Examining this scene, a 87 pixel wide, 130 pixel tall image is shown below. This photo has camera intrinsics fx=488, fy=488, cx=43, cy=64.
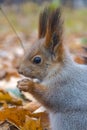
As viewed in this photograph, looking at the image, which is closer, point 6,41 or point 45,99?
point 45,99

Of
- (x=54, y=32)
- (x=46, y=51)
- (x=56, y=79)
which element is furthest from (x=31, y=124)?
(x=54, y=32)

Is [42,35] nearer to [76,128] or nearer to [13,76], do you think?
[76,128]

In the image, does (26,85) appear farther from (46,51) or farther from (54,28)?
(54,28)

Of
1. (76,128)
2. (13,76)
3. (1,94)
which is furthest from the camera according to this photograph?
(13,76)

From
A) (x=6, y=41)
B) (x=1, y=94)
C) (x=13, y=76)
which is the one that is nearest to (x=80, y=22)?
(x=6, y=41)

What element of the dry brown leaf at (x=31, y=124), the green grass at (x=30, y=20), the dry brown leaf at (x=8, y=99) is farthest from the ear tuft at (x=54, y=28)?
the green grass at (x=30, y=20)

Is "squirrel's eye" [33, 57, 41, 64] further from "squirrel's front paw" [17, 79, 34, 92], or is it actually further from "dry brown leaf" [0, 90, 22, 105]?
"dry brown leaf" [0, 90, 22, 105]
